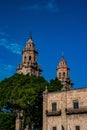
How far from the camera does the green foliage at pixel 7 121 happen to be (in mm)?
59938

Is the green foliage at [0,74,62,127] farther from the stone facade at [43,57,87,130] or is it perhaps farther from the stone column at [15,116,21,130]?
the stone column at [15,116,21,130]

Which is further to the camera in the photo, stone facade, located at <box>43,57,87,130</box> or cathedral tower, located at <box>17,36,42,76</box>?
cathedral tower, located at <box>17,36,42,76</box>

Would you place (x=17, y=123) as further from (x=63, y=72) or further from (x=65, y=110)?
(x=63, y=72)

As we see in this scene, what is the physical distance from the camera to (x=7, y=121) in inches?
2393

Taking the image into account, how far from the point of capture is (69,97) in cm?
5697

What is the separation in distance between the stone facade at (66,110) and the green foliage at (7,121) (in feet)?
23.9

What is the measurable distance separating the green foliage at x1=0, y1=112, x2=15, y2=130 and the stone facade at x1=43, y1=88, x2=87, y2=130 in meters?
7.29

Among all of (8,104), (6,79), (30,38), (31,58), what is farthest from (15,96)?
(30,38)

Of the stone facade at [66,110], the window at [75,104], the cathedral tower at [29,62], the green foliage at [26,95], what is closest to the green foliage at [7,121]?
the green foliage at [26,95]

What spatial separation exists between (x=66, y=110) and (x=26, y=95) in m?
7.40

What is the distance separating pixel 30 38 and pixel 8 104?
132 ft

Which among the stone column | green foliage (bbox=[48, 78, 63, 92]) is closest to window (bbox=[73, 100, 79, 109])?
green foliage (bbox=[48, 78, 63, 92])

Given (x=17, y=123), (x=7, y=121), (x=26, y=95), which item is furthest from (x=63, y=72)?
(x=26, y=95)

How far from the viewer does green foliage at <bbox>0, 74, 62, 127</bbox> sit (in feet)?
190
